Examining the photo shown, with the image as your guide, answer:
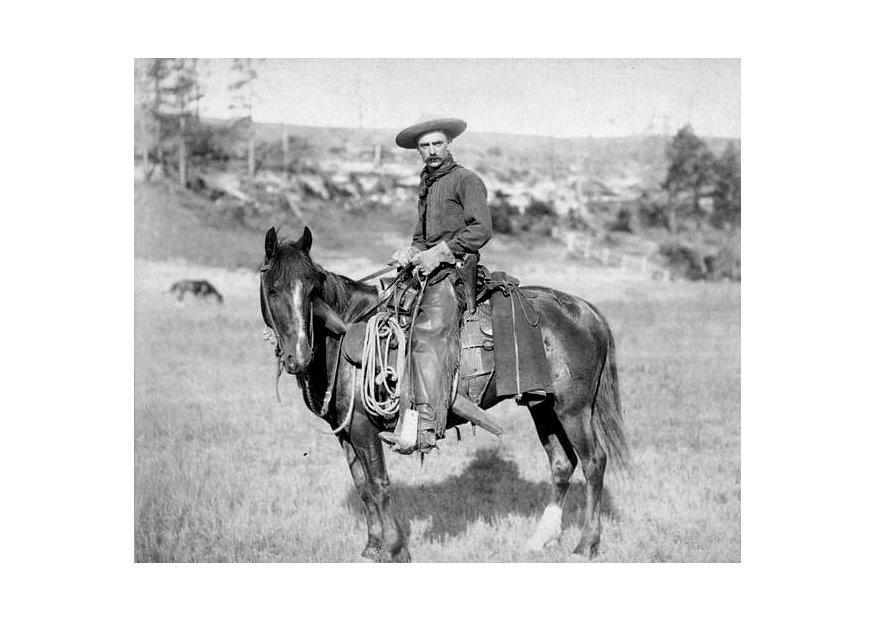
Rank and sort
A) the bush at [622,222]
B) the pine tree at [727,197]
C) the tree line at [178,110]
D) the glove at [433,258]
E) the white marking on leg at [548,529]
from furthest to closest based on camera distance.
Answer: the bush at [622,222]
the pine tree at [727,197]
the tree line at [178,110]
the white marking on leg at [548,529]
the glove at [433,258]

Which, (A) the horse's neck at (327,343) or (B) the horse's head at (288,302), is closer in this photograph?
(B) the horse's head at (288,302)

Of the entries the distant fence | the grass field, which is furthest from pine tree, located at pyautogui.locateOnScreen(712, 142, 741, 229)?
the distant fence

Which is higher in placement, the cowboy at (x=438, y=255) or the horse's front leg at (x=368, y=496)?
the cowboy at (x=438, y=255)

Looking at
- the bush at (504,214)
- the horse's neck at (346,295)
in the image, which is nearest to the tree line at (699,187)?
the bush at (504,214)

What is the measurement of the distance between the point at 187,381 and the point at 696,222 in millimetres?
8338

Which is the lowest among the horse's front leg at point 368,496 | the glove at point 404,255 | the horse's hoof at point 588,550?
the horse's hoof at point 588,550

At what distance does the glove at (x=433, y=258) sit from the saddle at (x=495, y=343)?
194 mm

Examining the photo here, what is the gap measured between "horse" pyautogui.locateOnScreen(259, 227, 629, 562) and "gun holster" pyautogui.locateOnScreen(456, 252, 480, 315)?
606 mm

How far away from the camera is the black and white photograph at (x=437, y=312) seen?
6.79 meters

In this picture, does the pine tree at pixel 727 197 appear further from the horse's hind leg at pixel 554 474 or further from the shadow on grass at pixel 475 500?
the horse's hind leg at pixel 554 474

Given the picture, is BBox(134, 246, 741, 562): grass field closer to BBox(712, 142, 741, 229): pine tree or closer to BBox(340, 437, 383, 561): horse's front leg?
BBox(340, 437, 383, 561): horse's front leg

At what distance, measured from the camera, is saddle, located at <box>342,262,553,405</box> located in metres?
6.92

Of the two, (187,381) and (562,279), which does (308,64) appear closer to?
(187,381)

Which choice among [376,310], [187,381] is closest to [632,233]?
[187,381]
